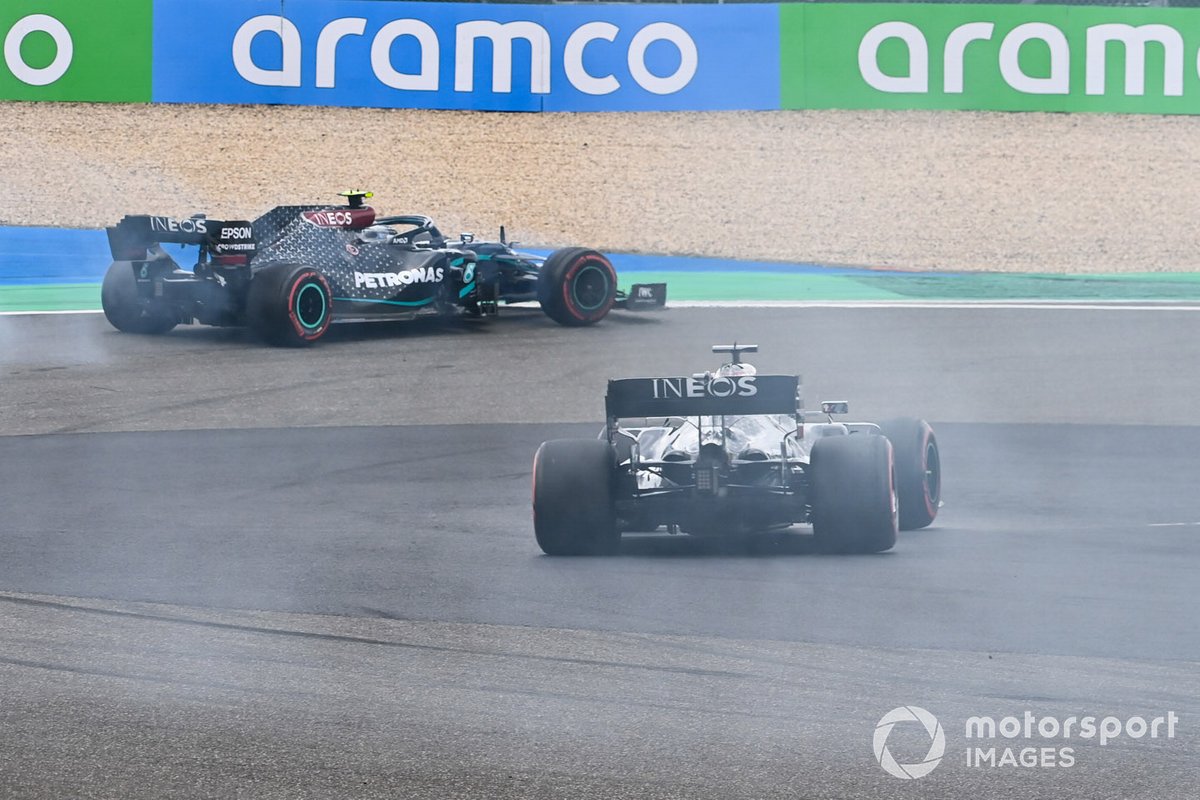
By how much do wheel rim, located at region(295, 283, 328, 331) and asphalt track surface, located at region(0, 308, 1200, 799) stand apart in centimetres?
253

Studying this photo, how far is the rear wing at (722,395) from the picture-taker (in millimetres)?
9930

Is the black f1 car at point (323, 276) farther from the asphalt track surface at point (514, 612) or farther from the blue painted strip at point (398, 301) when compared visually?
the asphalt track surface at point (514, 612)

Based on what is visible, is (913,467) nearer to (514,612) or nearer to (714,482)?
(714,482)

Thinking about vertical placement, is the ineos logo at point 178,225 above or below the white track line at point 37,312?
above

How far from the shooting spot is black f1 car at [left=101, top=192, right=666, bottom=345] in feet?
63.4

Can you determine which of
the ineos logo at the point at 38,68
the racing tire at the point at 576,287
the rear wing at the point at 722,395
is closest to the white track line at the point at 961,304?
the racing tire at the point at 576,287

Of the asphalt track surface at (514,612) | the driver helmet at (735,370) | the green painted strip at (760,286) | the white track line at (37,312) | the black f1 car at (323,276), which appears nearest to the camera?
the asphalt track surface at (514,612)

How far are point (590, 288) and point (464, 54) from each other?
11.0 metres

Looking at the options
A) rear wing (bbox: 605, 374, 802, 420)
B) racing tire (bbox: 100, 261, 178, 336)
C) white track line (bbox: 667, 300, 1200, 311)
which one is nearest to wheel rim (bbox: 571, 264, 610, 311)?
white track line (bbox: 667, 300, 1200, 311)

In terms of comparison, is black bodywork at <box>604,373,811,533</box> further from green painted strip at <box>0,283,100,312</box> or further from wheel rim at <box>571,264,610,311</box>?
green painted strip at <box>0,283,100,312</box>

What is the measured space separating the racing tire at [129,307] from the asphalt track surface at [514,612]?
10.8 feet

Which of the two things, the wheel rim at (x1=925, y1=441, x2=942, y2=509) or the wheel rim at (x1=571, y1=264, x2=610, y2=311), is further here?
the wheel rim at (x1=571, y1=264, x2=610, y2=311)

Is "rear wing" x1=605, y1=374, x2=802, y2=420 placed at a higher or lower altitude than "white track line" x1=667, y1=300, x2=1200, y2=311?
lower

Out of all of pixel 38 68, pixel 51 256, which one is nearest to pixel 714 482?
pixel 51 256
